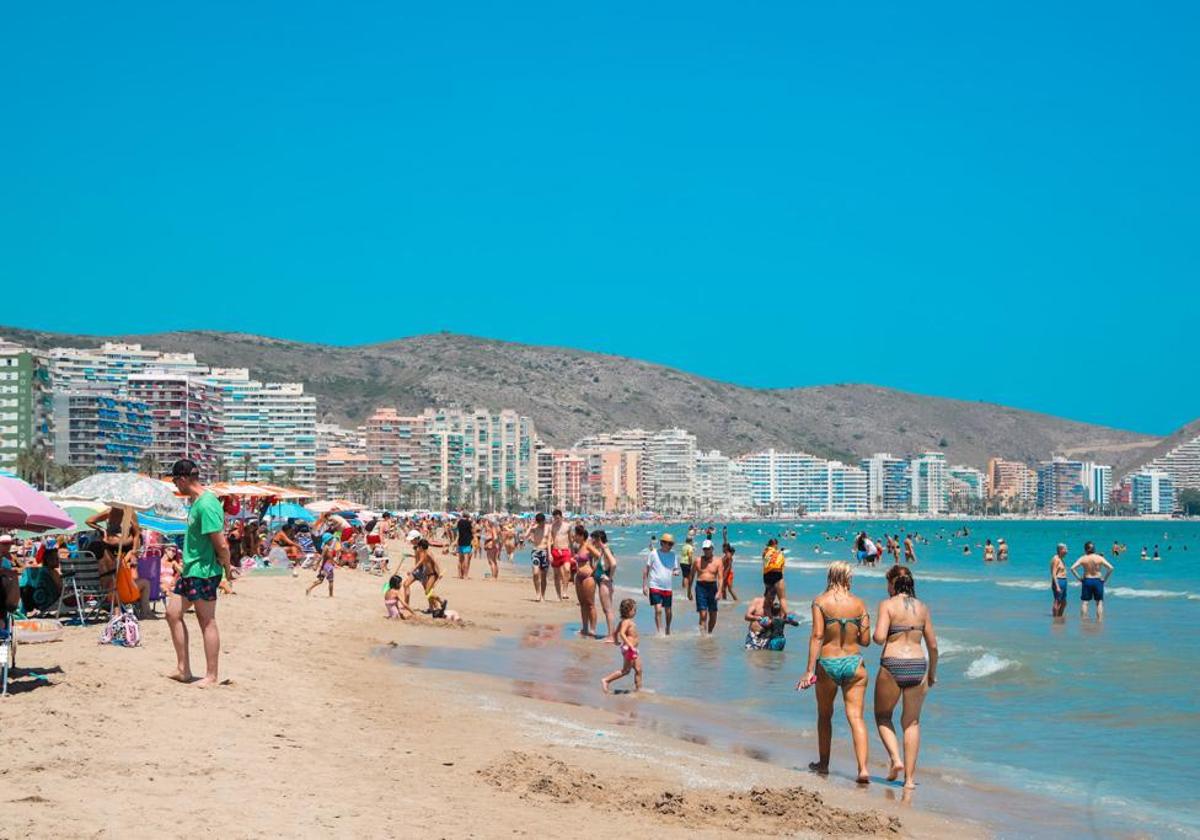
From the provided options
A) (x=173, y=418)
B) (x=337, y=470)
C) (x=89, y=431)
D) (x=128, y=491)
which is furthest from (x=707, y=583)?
(x=337, y=470)

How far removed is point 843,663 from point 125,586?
7.10 m

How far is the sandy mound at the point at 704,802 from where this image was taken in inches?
257

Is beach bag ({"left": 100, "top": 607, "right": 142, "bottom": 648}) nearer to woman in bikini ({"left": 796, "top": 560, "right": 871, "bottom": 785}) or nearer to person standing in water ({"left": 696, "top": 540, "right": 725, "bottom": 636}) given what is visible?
woman in bikini ({"left": 796, "top": 560, "right": 871, "bottom": 785})

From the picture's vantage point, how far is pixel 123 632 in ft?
35.2

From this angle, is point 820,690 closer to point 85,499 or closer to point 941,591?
point 85,499

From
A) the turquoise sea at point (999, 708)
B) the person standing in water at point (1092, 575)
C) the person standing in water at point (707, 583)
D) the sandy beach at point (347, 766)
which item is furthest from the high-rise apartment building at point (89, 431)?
the sandy beach at point (347, 766)

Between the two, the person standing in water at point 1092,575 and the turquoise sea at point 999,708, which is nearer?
the turquoise sea at point 999,708

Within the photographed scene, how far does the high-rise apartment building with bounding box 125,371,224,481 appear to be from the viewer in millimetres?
124312

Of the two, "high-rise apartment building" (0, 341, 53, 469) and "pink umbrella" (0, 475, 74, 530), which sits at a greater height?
"high-rise apartment building" (0, 341, 53, 469)

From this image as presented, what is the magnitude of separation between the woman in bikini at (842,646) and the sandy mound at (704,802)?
825 millimetres

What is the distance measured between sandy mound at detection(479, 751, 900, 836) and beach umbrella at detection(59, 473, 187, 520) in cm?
1033

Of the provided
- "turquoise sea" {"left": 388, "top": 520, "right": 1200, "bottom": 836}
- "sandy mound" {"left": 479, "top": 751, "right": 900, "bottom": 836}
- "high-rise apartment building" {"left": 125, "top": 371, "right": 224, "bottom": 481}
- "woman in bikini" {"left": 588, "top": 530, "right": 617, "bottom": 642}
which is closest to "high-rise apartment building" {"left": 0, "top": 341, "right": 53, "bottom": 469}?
"high-rise apartment building" {"left": 125, "top": 371, "right": 224, "bottom": 481}

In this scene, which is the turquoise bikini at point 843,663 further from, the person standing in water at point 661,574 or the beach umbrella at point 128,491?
the beach umbrella at point 128,491

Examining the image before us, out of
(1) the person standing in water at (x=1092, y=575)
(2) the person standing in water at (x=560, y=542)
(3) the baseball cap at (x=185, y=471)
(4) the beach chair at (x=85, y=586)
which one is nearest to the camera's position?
(3) the baseball cap at (x=185, y=471)
